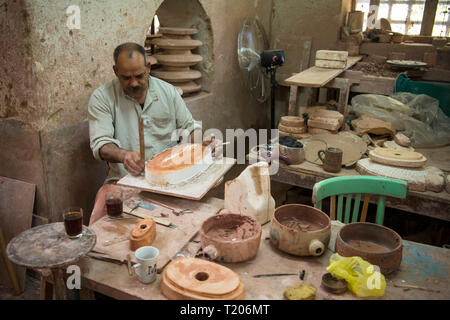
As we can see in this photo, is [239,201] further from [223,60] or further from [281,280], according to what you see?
[223,60]

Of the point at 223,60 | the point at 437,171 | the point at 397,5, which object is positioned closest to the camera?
the point at 437,171

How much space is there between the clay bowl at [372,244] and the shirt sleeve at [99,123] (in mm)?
1670

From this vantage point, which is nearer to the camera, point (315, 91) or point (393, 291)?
point (393, 291)

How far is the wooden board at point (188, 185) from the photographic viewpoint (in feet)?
7.04

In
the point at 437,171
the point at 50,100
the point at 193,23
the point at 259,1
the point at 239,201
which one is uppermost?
the point at 259,1

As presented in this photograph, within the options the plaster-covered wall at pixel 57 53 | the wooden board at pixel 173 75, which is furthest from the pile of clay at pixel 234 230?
the wooden board at pixel 173 75

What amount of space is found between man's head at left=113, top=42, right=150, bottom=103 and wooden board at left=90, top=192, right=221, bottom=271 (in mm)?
887

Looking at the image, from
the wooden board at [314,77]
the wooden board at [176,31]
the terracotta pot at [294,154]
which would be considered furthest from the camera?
the wooden board at [176,31]

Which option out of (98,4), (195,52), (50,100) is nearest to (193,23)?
(195,52)

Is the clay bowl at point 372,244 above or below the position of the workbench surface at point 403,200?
above

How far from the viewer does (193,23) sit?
444cm
